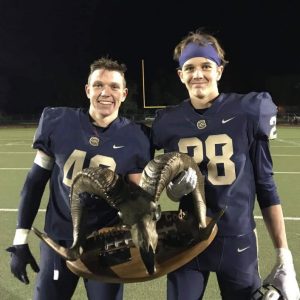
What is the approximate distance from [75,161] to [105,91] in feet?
1.15

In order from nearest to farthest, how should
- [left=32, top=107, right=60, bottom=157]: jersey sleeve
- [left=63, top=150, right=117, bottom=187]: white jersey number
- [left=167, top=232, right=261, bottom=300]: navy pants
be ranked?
[left=167, top=232, right=261, bottom=300]: navy pants
[left=63, top=150, right=117, bottom=187]: white jersey number
[left=32, top=107, right=60, bottom=157]: jersey sleeve

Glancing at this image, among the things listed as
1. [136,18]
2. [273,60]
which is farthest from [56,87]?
[273,60]

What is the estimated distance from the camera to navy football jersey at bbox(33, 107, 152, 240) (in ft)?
6.60

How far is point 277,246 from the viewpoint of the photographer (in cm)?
195

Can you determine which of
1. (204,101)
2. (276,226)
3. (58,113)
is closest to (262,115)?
(204,101)

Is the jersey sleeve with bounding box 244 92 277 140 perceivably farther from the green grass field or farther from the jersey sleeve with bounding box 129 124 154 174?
the green grass field

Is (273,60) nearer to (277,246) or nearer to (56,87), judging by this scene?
(56,87)

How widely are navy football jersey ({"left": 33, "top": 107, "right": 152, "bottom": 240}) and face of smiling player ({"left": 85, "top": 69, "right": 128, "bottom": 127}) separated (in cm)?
9

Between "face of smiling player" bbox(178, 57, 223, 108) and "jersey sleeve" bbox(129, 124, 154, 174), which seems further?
"jersey sleeve" bbox(129, 124, 154, 174)

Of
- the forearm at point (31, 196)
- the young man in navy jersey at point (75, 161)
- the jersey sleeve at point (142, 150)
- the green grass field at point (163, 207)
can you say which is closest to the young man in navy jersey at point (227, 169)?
the jersey sleeve at point (142, 150)

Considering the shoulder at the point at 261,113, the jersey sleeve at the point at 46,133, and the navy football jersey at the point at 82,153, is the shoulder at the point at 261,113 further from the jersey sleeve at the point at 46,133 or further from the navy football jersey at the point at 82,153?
the jersey sleeve at the point at 46,133

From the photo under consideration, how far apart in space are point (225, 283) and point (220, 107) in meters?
0.78

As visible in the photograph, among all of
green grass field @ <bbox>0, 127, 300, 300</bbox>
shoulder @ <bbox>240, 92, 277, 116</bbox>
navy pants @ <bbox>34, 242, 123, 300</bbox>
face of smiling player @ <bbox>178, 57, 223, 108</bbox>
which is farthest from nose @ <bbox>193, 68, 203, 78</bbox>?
green grass field @ <bbox>0, 127, 300, 300</bbox>

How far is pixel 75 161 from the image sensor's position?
79.4 inches
